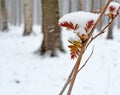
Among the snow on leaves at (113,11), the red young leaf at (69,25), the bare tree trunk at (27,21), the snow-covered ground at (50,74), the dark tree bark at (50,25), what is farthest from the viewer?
the bare tree trunk at (27,21)

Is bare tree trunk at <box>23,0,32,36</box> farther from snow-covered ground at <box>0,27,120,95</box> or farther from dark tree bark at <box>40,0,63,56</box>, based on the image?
dark tree bark at <box>40,0,63,56</box>

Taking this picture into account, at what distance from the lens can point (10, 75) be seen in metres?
6.46

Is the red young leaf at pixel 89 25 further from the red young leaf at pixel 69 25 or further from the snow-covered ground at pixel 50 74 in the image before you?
the snow-covered ground at pixel 50 74

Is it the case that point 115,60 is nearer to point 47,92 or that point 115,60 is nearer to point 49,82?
point 49,82

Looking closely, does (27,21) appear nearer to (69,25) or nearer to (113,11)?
(113,11)

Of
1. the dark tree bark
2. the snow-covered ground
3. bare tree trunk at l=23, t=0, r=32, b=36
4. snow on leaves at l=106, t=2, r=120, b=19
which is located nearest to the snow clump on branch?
snow on leaves at l=106, t=2, r=120, b=19

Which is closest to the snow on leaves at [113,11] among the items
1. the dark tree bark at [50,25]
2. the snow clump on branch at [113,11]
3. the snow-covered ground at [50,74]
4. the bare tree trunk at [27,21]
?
the snow clump on branch at [113,11]

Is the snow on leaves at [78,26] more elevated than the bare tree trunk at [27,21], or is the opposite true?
the snow on leaves at [78,26]

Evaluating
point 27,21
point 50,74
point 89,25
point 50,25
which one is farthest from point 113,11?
point 27,21

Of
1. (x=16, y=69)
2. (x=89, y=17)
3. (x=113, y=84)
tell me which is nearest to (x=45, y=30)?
(x=16, y=69)

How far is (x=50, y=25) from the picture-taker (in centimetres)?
805

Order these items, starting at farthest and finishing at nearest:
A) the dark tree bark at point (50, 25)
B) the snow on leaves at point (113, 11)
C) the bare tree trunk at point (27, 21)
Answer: the bare tree trunk at point (27, 21), the dark tree bark at point (50, 25), the snow on leaves at point (113, 11)

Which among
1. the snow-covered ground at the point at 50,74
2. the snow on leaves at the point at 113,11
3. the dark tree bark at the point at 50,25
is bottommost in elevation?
the snow-covered ground at the point at 50,74

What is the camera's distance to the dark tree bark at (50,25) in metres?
7.99
